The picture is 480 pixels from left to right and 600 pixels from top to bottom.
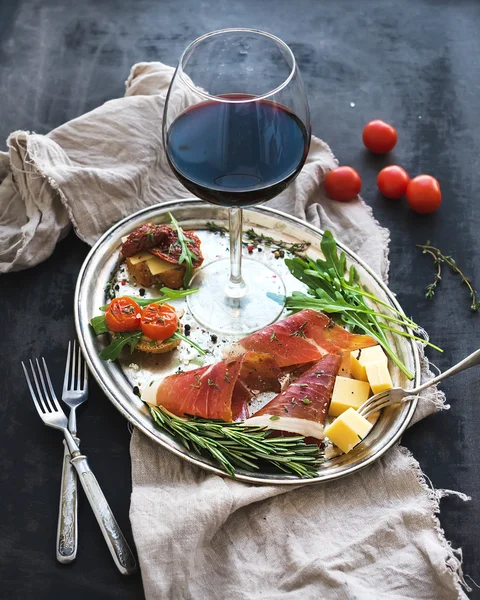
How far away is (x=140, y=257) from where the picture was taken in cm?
204

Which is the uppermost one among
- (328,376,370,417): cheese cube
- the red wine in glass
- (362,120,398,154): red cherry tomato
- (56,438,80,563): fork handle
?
the red wine in glass

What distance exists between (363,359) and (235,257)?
44cm

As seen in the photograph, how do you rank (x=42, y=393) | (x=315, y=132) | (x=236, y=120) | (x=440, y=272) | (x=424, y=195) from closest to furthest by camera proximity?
(x=236, y=120) → (x=42, y=393) → (x=440, y=272) → (x=424, y=195) → (x=315, y=132)

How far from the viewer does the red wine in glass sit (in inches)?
61.1

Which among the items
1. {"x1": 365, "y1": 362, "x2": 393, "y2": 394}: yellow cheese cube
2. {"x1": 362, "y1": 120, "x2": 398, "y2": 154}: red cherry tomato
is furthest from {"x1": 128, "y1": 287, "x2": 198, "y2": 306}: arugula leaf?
{"x1": 362, "y1": 120, "x2": 398, "y2": 154}: red cherry tomato

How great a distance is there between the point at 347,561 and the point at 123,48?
213 cm

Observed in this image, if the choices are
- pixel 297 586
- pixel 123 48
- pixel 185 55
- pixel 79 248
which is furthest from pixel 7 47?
pixel 297 586

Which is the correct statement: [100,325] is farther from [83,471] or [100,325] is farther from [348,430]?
[348,430]

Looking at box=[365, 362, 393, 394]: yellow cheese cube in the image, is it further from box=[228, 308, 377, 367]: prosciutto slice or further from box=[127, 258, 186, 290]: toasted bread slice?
box=[127, 258, 186, 290]: toasted bread slice

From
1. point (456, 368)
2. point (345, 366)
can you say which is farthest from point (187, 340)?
point (456, 368)

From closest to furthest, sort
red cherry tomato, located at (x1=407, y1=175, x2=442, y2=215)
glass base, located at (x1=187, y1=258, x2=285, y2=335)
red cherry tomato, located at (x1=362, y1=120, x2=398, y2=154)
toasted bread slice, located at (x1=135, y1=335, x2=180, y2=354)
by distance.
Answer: toasted bread slice, located at (x1=135, y1=335, x2=180, y2=354) < glass base, located at (x1=187, y1=258, x2=285, y2=335) < red cherry tomato, located at (x1=407, y1=175, x2=442, y2=215) < red cherry tomato, located at (x1=362, y1=120, x2=398, y2=154)

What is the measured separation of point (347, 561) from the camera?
5.17 ft

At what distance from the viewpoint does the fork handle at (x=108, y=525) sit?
155 centimetres

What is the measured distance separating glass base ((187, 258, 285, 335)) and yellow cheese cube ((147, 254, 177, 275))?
10cm
